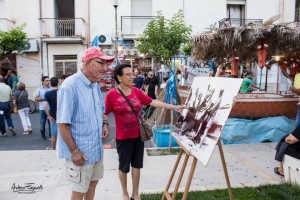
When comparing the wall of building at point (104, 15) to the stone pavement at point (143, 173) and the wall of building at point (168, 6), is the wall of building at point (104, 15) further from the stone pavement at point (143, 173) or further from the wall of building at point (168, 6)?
the stone pavement at point (143, 173)

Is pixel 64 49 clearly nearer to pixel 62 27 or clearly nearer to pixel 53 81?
pixel 62 27

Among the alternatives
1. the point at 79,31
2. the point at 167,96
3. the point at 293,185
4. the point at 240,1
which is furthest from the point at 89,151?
the point at 240,1

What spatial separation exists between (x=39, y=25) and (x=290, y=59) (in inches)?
564

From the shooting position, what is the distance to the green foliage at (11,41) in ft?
49.1

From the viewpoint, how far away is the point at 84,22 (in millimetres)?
17766

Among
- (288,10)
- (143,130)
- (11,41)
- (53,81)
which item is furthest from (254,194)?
(288,10)

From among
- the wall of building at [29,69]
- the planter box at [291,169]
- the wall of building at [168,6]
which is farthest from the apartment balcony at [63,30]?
the planter box at [291,169]

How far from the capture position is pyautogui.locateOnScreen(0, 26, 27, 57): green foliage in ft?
49.1

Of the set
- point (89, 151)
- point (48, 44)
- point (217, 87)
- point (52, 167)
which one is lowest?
point (52, 167)

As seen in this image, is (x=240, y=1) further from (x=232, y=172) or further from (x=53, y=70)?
(x=232, y=172)

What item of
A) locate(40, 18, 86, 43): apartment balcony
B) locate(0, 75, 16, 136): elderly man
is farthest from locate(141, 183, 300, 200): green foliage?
locate(40, 18, 86, 43): apartment balcony

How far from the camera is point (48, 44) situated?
58.9 feet

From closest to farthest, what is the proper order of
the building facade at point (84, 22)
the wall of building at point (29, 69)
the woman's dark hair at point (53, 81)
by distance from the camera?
the woman's dark hair at point (53, 81)
the building facade at point (84, 22)
the wall of building at point (29, 69)

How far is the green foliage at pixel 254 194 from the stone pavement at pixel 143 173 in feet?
0.69
